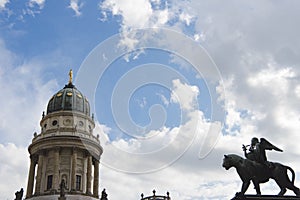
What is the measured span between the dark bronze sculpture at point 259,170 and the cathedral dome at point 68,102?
6245cm

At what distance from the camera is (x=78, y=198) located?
217 ft

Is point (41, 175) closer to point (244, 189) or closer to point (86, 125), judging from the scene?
point (86, 125)

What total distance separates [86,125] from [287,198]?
208 feet

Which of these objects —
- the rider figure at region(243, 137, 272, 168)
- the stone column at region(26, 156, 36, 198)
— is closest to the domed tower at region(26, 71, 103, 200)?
the stone column at region(26, 156, 36, 198)

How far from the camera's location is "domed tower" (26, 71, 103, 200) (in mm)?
70188

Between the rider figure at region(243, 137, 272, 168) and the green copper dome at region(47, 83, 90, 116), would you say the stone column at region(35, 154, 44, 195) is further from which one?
the rider figure at region(243, 137, 272, 168)

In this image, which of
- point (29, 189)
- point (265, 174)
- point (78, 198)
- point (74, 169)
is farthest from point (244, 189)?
point (29, 189)

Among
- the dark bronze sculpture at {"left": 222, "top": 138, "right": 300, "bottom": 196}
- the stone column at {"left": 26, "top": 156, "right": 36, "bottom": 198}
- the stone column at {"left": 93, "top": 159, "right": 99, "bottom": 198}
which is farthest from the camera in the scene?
the stone column at {"left": 93, "top": 159, "right": 99, "bottom": 198}

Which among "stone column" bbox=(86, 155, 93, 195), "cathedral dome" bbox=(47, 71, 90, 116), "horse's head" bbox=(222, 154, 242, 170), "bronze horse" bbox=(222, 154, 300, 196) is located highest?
"cathedral dome" bbox=(47, 71, 90, 116)

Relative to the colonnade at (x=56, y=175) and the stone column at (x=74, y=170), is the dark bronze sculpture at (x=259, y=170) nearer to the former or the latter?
the colonnade at (x=56, y=175)

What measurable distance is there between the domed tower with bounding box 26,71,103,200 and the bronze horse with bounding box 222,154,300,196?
167ft

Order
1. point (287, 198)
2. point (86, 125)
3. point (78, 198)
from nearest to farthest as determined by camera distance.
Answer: point (287, 198)
point (78, 198)
point (86, 125)

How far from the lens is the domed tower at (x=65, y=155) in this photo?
70188 millimetres

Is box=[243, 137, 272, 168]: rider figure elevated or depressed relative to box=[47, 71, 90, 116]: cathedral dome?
depressed
